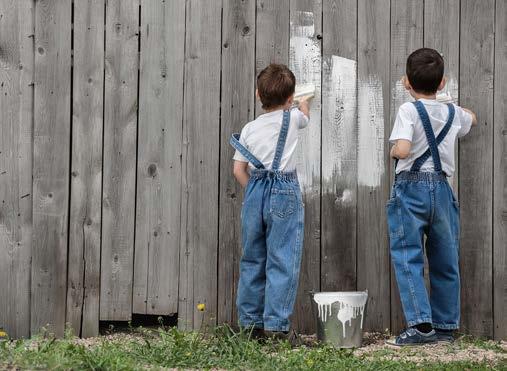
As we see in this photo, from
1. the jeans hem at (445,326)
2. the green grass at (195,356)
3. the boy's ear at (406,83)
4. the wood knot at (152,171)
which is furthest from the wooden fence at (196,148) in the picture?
the green grass at (195,356)

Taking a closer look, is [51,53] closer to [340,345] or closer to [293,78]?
[293,78]

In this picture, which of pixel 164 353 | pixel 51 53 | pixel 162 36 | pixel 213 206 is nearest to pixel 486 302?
pixel 213 206

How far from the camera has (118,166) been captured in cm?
613

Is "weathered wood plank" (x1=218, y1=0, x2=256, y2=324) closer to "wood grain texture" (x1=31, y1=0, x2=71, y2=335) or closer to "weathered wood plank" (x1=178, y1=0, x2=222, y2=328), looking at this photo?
"weathered wood plank" (x1=178, y1=0, x2=222, y2=328)

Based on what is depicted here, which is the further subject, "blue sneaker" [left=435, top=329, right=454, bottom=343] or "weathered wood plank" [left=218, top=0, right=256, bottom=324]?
"weathered wood plank" [left=218, top=0, right=256, bottom=324]

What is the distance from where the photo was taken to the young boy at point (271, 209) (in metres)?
5.75

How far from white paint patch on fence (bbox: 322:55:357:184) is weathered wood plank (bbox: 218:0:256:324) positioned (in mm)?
478

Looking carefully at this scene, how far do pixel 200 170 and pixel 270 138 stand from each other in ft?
1.89

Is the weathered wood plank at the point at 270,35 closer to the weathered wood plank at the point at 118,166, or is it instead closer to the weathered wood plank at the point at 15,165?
the weathered wood plank at the point at 118,166

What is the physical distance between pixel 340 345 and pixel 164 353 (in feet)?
3.80

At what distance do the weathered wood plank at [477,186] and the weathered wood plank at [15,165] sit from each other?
8.88ft

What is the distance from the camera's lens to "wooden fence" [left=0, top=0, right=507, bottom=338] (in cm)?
610

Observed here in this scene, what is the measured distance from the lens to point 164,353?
5125 millimetres

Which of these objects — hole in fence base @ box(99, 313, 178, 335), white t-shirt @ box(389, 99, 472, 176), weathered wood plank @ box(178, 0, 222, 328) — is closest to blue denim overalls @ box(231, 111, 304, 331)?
weathered wood plank @ box(178, 0, 222, 328)
